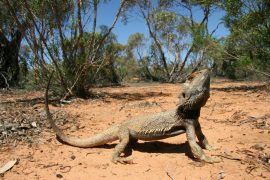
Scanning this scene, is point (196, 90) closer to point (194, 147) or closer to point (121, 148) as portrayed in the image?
point (194, 147)

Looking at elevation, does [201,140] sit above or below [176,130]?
below

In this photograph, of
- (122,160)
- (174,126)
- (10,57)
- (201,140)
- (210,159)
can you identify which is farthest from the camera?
(10,57)

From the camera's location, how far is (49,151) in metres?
5.34

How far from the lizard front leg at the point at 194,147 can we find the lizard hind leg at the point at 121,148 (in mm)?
884

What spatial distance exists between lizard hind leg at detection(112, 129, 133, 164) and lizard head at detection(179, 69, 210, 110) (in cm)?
99

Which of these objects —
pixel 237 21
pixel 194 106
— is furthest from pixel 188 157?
pixel 237 21

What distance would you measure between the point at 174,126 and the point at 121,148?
0.84m

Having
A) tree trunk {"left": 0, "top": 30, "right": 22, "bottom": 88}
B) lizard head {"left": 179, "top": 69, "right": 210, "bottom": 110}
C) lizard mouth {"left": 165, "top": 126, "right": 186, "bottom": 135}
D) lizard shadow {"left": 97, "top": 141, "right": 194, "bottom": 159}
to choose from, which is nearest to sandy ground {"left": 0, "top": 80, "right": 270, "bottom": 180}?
lizard shadow {"left": 97, "top": 141, "right": 194, "bottom": 159}

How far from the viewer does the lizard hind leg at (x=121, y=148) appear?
480 cm

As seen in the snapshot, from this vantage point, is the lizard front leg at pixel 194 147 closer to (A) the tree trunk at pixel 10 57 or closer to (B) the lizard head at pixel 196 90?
(B) the lizard head at pixel 196 90

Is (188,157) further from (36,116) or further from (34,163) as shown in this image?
(36,116)

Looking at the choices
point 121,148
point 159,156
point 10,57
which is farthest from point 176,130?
point 10,57

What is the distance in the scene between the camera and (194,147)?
466 cm

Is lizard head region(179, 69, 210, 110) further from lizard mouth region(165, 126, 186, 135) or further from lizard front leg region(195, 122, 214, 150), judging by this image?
lizard front leg region(195, 122, 214, 150)
